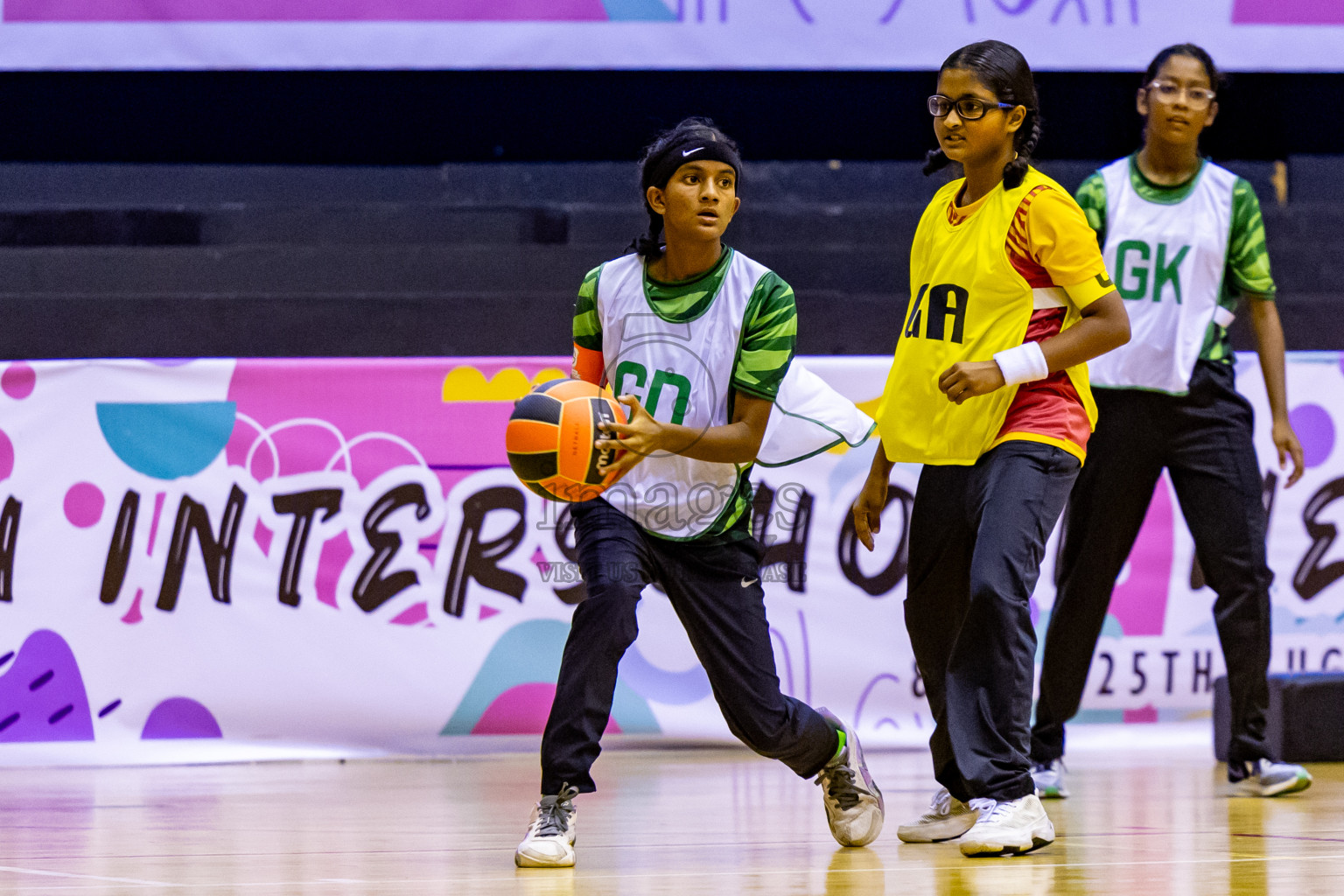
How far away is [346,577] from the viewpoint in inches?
205

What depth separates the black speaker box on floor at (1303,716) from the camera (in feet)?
15.9

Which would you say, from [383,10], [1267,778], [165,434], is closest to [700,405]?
[1267,778]

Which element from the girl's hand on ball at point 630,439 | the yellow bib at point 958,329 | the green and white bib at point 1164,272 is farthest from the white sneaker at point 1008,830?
the green and white bib at point 1164,272

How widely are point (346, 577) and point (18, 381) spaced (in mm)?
1187

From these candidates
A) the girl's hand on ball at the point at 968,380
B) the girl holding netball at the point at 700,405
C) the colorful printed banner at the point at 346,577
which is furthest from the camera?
the colorful printed banner at the point at 346,577

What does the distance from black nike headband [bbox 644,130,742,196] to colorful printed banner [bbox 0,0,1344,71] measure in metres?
3.32

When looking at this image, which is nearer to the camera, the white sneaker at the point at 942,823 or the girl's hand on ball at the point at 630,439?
the girl's hand on ball at the point at 630,439

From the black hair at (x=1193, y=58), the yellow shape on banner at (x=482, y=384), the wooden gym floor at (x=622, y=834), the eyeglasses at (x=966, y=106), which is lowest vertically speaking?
the wooden gym floor at (x=622, y=834)

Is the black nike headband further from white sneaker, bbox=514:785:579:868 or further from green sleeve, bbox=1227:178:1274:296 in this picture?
green sleeve, bbox=1227:178:1274:296

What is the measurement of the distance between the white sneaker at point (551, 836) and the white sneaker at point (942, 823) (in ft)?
2.45

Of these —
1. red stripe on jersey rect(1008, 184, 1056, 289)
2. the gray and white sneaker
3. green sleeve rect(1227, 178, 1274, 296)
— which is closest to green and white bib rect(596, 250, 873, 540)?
red stripe on jersey rect(1008, 184, 1056, 289)

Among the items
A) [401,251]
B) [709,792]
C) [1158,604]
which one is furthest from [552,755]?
[401,251]

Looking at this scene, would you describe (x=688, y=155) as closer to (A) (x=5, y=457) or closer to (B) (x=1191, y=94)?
(B) (x=1191, y=94)

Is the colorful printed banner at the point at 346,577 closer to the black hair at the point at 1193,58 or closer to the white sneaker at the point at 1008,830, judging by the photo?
the black hair at the point at 1193,58
